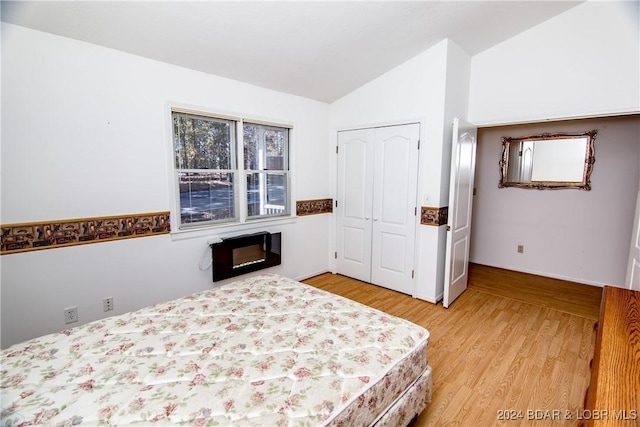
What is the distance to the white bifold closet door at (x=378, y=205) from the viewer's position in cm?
343

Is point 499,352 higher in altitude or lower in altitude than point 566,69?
lower

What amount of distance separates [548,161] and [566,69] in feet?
4.93

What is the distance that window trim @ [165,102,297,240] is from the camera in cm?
268

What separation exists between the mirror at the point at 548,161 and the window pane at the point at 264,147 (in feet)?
10.3

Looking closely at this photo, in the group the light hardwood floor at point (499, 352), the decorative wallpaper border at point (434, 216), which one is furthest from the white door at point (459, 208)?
the light hardwood floor at point (499, 352)

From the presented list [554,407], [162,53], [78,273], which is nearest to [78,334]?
[78,273]

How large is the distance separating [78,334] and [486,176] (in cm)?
493

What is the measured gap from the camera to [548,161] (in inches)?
157

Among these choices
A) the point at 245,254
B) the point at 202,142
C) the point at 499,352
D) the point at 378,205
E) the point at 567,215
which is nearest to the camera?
the point at 499,352

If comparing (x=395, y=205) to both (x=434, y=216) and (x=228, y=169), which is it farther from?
(x=228, y=169)

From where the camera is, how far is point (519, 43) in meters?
3.09

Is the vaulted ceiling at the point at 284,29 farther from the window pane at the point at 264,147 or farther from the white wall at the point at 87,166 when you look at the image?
the window pane at the point at 264,147

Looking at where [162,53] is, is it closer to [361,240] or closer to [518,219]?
[361,240]

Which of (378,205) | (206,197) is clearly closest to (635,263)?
(378,205)
